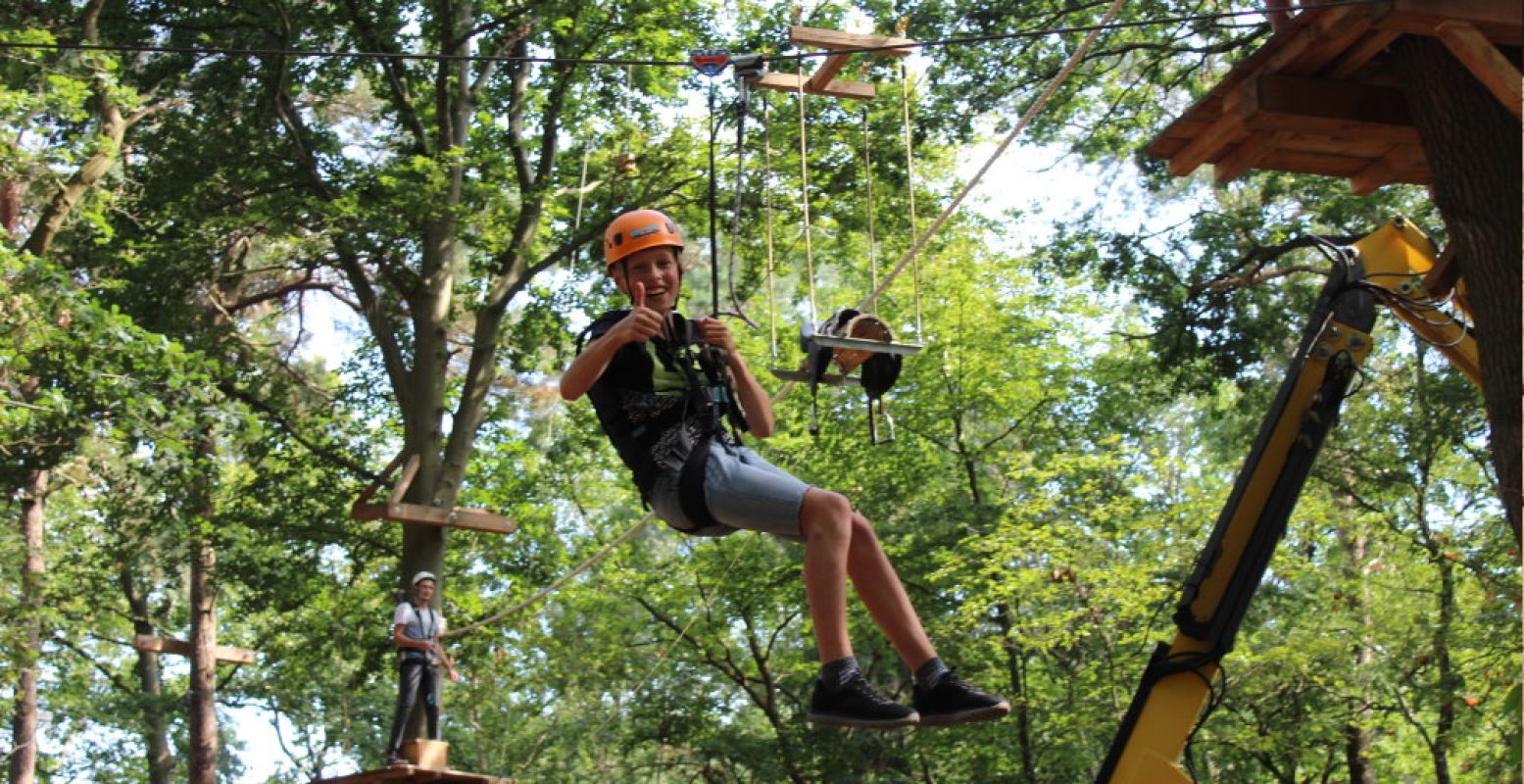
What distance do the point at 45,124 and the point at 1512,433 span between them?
1391 centimetres

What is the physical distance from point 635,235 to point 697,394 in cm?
48

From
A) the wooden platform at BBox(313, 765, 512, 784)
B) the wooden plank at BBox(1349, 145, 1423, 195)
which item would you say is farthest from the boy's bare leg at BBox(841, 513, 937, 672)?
the wooden platform at BBox(313, 765, 512, 784)

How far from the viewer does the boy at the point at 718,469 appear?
14.1ft

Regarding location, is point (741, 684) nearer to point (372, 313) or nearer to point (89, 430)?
point (372, 313)

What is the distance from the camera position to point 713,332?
4570 millimetres

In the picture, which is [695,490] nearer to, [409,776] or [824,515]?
[824,515]

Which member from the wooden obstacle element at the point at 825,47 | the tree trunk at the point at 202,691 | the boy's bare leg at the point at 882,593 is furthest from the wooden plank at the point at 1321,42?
the tree trunk at the point at 202,691

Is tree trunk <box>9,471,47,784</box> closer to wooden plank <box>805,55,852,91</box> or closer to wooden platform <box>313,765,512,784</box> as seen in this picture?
wooden platform <box>313,765,512,784</box>

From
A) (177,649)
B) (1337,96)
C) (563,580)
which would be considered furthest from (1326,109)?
(177,649)

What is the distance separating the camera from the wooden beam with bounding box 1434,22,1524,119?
219 inches

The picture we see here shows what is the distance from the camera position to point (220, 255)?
15.6 m

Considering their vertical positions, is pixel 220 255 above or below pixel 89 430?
above

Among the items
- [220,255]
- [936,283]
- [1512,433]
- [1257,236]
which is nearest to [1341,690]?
[1257,236]

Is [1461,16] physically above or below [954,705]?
above
